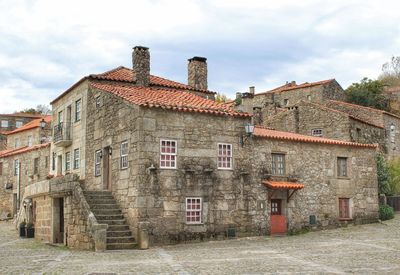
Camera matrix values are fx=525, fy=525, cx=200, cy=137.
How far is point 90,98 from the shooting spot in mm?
24156

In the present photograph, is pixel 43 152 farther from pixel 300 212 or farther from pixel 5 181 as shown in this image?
pixel 300 212

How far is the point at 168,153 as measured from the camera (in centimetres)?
1973

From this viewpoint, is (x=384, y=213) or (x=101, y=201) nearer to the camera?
(x=101, y=201)

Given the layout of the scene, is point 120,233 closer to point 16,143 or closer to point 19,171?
point 19,171

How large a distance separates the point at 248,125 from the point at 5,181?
29107 mm

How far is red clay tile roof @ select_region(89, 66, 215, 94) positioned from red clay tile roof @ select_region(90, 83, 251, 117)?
604mm

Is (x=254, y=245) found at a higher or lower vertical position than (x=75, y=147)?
lower

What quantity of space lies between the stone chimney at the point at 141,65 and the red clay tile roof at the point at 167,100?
709mm

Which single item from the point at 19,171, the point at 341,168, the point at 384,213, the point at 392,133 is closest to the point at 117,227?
the point at 341,168

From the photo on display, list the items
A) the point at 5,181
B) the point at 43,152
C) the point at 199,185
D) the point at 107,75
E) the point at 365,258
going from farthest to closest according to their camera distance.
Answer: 1. the point at 5,181
2. the point at 43,152
3. the point at 107,75
4. the point at 199,185
5. the point at 365,258

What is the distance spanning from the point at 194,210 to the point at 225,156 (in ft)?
8.53

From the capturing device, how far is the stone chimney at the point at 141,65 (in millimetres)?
23812

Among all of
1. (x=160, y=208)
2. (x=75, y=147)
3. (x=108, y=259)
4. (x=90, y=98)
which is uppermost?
(x=90, y=98)

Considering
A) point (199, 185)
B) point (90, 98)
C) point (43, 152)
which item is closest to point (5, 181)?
point (43, 152)
